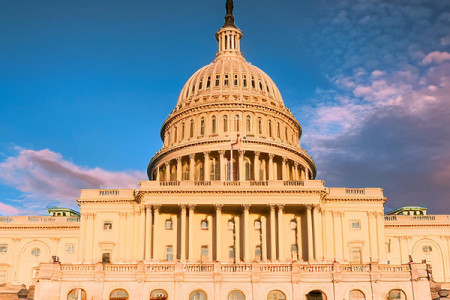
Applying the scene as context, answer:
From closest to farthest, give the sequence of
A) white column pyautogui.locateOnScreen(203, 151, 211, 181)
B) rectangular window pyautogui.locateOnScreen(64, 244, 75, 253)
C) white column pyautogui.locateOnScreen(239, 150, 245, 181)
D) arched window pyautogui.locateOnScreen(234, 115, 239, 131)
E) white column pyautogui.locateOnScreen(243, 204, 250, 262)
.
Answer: white column pyautogui.locateOnScreen(243, 204, 250, 262), white column pyautogui.locateOnScreen(239, 150, 245, 181), white column pyautogui.locateOnScreen(203, 151, 211, 181), rectangular window pyautogui.locateOnScreen(64, 244, 75, 253), arched window pyautogui.locateOnScreen(234, 115, 239, 131)

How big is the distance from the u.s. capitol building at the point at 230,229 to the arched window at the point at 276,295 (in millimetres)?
181

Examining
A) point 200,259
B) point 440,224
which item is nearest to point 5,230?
point 200,259

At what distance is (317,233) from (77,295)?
34219 mm

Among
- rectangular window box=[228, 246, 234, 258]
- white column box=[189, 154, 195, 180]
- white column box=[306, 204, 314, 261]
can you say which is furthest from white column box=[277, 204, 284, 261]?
white column box=[189, 154, 195, 180]

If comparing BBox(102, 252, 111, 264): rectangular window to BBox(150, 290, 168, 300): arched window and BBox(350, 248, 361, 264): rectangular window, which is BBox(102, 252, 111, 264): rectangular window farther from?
BBox(350, 248, 361, 264): rectangular window

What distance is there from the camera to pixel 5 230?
297ft

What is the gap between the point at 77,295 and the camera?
49656 millimetres

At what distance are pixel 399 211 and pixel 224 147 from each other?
38028 millimetres

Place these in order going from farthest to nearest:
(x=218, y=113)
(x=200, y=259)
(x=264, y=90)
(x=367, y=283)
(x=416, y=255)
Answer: (x=264, y=90) < (x=218, y=113) < (x=416, y=255) < (x=200, y=259) < (x=367, y=283)

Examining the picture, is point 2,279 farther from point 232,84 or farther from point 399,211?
point 399,211

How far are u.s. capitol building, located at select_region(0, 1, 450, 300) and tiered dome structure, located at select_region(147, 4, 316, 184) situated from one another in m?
0.24

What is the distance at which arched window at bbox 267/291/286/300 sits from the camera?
49.4 metres

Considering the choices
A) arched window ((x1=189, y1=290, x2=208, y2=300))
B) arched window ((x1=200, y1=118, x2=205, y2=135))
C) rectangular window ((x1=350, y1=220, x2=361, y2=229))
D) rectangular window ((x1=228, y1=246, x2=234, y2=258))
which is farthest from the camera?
arched window ((x1=200, y1=118, x2=205, y2=135))

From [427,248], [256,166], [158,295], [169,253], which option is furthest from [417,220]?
[158,295]
